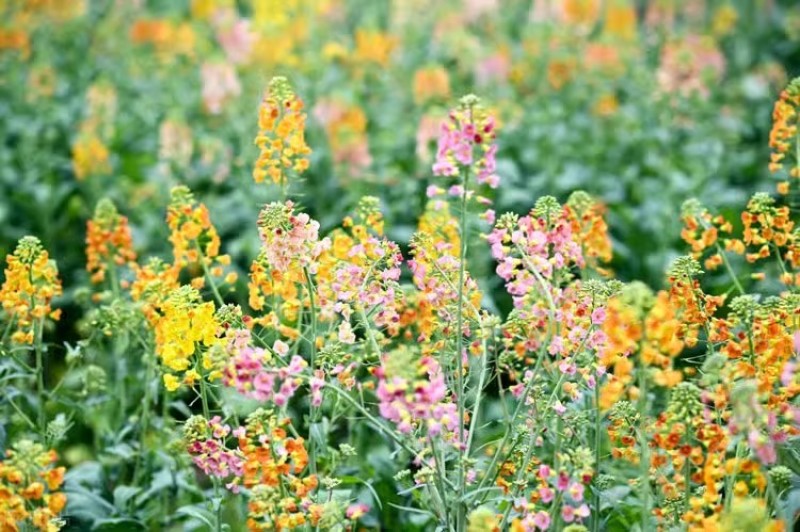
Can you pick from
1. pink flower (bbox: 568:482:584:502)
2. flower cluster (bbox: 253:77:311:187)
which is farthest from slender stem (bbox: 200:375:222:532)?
pink flower (bbox: 568:482:584:502)

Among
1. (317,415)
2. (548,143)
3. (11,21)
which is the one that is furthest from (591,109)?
(317,415)

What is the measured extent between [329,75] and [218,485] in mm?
6229

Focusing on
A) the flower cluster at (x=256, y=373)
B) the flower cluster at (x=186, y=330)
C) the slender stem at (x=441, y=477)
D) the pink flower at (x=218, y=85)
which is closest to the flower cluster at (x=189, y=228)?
the flower cluster at (x=186, y=330)

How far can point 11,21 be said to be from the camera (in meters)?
9.91

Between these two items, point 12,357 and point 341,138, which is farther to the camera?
point 341,138

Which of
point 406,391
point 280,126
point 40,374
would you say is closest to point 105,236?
point 40,374

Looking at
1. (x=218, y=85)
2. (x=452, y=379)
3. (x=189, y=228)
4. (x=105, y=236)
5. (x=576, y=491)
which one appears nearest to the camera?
(x=576, y=491)

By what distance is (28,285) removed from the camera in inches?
142

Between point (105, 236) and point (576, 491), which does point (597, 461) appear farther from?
point (105, 236)

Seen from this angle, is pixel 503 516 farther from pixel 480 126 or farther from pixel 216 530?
pixel 480 126

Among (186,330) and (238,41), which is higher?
(238,41)

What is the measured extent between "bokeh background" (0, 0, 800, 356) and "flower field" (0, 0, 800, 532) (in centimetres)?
4

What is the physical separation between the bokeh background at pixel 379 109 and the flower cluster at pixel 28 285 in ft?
9.19

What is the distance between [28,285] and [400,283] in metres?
2.83
